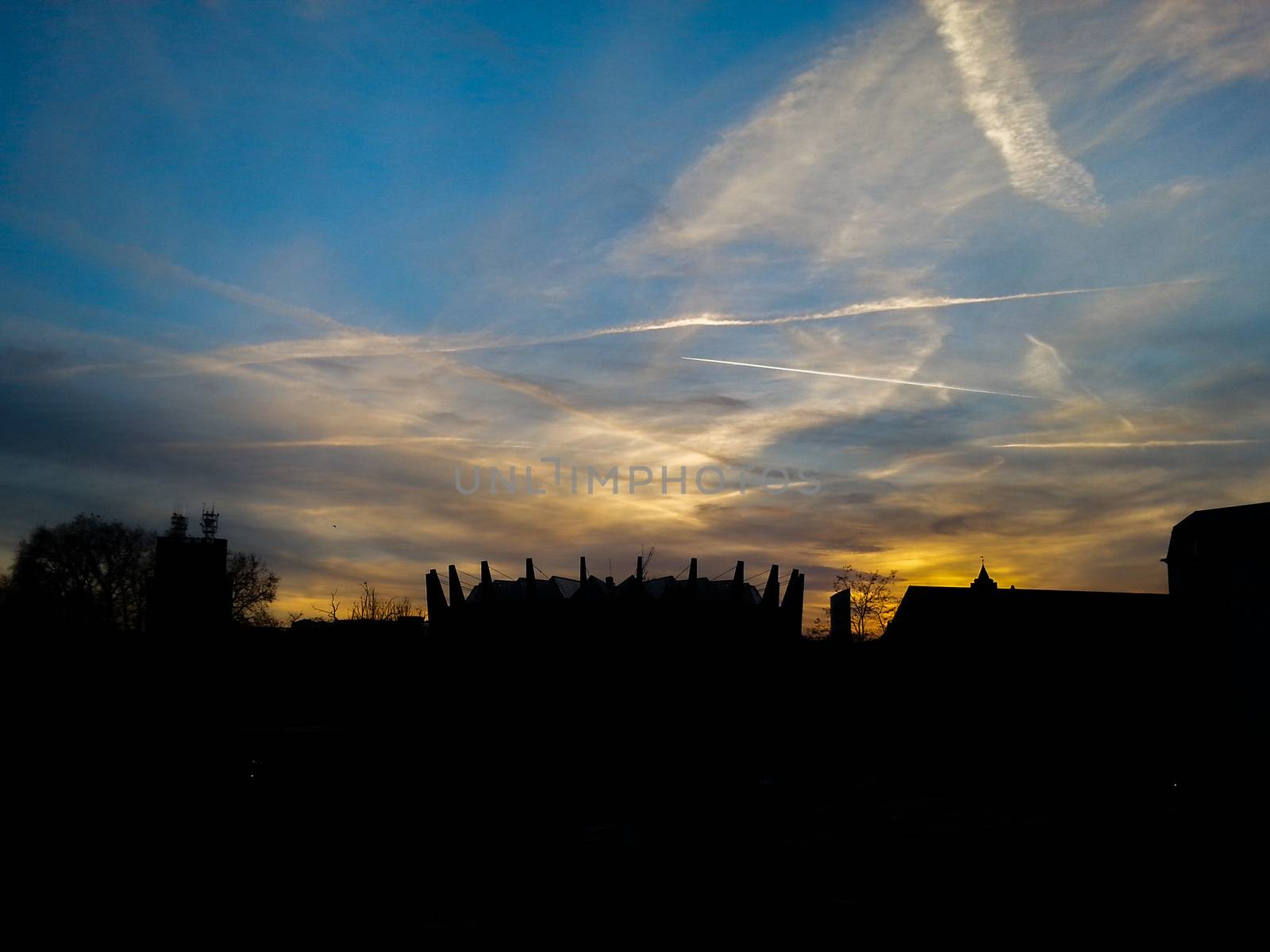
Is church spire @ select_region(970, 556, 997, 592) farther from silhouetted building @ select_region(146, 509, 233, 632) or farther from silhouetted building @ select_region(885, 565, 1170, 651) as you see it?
silhouetted building @ select_region(146, 509, 233, 632)

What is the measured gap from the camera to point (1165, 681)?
140 ft

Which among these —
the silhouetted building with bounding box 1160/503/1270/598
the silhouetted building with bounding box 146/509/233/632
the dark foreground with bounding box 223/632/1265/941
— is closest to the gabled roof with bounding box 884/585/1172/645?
the silhouetted building with bounding box 1160/503/1270/598

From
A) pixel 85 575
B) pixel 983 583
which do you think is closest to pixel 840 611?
pixel 983 583

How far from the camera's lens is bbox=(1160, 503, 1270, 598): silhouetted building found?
49.7 metres

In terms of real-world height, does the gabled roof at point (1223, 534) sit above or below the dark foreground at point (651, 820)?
above

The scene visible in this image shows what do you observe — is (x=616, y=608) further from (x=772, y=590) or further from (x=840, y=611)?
(x=840, y=611)

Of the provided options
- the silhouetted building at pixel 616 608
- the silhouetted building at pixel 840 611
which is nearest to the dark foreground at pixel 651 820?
the silhouetted building at pixel 616 608

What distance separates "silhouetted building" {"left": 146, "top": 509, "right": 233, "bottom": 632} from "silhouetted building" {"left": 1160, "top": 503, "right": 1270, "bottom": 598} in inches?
2359

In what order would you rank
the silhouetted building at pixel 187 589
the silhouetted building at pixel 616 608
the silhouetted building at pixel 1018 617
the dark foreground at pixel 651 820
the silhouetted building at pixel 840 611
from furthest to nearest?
the silhouetted building at pixel 840 611
the silhouetted building at pixel 187 589
the silhouetted building at pixel 1018 617
the silhouetted building at pixel 616 608
the dark foreground at pixel 651 820

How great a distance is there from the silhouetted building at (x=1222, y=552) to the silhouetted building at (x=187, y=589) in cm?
5991

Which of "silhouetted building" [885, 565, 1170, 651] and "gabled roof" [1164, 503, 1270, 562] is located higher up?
"gabled roof" [1164, 503, 1270, 562]

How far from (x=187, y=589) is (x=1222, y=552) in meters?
66.6

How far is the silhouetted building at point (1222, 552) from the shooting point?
49656 millimetres

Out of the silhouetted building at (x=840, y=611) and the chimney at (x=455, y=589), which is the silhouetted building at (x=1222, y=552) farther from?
the chimney at (x=455, y=589)
